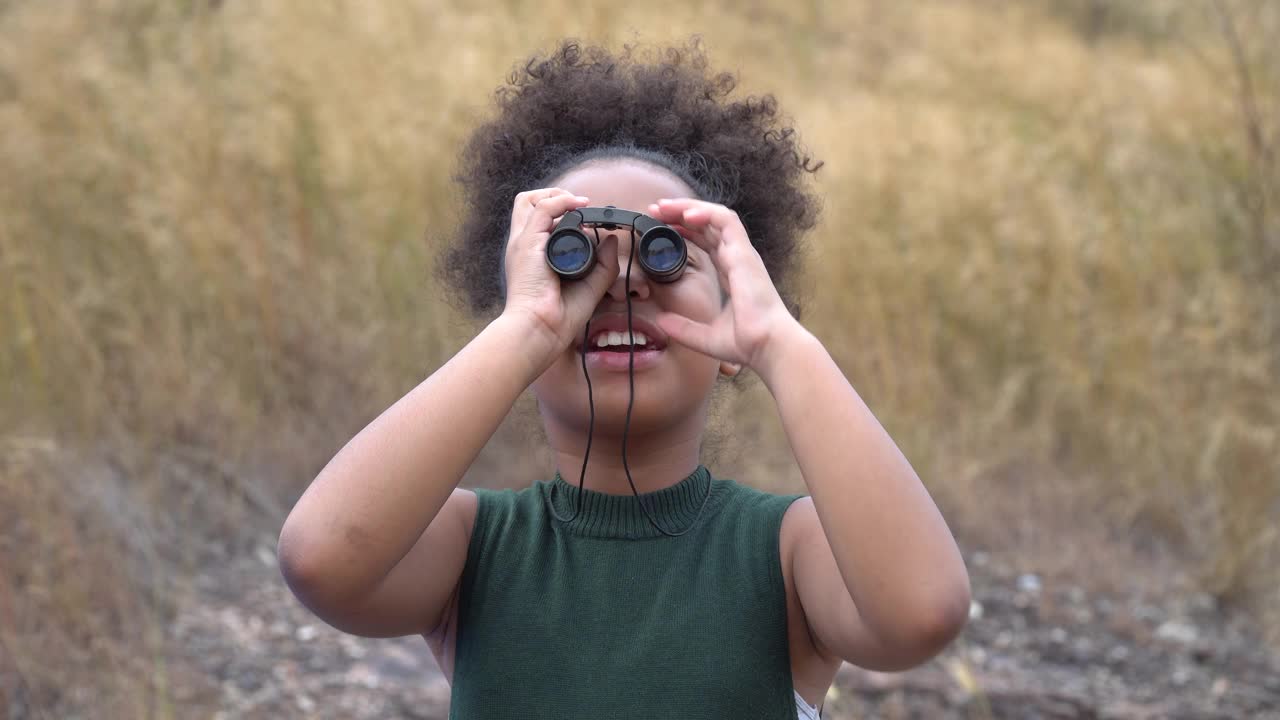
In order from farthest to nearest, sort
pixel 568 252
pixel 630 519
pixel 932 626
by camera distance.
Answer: pixel 630 519 → pixel 568 252 → pixel 932 626

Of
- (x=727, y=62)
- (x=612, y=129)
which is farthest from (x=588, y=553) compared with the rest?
(x=727, y=62)

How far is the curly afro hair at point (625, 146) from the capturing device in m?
2.01

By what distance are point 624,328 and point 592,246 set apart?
0.13 m

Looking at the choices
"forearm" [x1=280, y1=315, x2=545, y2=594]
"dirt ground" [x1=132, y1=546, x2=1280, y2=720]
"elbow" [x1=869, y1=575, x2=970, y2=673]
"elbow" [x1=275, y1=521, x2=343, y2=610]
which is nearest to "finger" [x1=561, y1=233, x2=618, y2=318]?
"forearm" [x1=280, y1=315, x2=545, y2=594]

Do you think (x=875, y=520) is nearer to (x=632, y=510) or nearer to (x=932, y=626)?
(x=932, y=626)

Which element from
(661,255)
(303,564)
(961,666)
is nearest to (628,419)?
(661,255)

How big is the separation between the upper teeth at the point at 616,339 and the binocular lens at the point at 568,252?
0.13 metres

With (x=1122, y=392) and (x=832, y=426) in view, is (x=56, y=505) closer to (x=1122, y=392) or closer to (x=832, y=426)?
(x=832, y=426)

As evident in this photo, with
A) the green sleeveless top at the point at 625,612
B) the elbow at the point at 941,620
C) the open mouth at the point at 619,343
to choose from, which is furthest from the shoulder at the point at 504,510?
the elbow at the point at 941,620

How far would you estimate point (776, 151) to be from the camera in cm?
214

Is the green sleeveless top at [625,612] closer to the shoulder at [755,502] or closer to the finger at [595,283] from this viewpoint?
the shoulder at [755,502]

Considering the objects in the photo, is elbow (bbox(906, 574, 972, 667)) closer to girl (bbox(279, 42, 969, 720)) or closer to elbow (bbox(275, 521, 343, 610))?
girl (bbox(279, 42, 969, 720))

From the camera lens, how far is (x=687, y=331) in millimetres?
1647

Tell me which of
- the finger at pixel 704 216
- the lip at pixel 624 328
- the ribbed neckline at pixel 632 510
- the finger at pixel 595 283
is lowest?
the ribbed neckline at pixel 632 510
